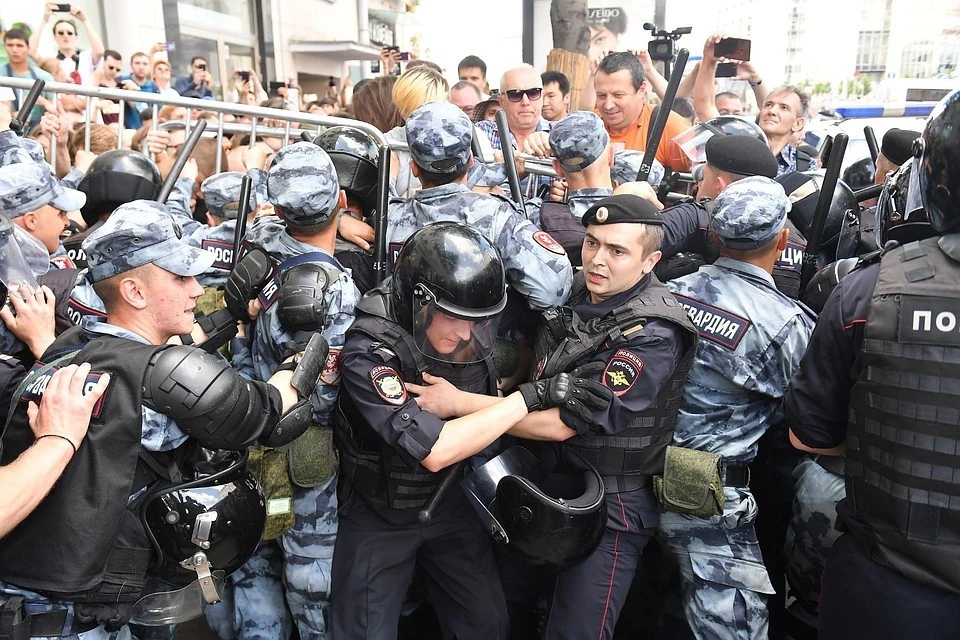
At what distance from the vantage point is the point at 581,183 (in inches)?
144

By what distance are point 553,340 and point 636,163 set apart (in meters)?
2.26

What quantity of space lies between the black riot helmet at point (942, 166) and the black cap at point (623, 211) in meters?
0.97

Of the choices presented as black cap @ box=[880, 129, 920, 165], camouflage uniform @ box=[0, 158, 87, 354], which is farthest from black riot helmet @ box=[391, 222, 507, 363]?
black cap @ box=[880, 129, 920, 165]

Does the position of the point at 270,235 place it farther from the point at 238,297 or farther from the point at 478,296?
the point at 478,296

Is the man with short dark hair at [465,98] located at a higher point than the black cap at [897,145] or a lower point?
higher

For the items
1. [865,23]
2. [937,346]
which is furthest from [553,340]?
[865,23]

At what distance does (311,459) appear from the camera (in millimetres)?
2797

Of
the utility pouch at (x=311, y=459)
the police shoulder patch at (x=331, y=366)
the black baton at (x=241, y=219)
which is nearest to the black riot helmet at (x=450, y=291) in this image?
the police shoulder patch at (x=331, y=366)

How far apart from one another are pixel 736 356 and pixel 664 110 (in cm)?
171

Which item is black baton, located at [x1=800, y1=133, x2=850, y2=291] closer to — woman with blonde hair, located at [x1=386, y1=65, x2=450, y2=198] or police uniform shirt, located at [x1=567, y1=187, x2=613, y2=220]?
police uniform shirt, located at [x1=567, y1=187, x2=613, y2=220]

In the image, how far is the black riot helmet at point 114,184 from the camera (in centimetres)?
402

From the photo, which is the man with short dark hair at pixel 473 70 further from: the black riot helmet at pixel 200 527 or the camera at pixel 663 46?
the black riot helmet at pixel 200 527

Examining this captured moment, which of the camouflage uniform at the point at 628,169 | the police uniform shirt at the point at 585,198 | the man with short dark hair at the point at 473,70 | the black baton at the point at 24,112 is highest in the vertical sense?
the man with short dark hair at the point at 473,70

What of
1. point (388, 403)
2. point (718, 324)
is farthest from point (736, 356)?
point (388, 403)
